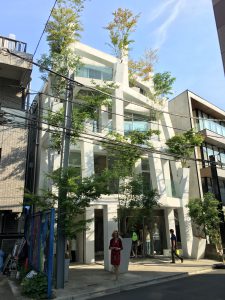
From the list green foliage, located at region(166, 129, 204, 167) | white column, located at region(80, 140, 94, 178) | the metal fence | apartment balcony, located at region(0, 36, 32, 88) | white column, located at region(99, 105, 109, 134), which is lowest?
the metal fence

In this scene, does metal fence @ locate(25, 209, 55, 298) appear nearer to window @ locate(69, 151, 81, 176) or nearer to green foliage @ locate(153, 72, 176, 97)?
window @ locate(69, 151, 81, 176)

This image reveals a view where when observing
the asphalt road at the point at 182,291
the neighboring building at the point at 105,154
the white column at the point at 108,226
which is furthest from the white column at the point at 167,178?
the asphalt road at the point at 182,291

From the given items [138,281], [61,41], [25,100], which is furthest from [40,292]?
[61,41]

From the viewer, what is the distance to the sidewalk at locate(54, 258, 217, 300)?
31.1ft

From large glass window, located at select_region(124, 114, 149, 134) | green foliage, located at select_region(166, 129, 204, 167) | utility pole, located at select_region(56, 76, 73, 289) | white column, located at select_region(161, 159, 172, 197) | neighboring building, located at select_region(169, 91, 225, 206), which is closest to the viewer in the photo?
utility pole, located at select_region(56, 76, 73, 289)

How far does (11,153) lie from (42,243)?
7.20m

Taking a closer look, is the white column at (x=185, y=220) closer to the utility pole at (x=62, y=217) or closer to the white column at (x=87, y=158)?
the white column at (x=87, y=158)

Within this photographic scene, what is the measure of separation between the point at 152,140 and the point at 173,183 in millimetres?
3405

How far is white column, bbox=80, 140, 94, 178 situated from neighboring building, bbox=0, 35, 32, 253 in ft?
11.5

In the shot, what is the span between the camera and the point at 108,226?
1548cm

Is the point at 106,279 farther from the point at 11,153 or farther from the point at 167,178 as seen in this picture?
the point at 167,178

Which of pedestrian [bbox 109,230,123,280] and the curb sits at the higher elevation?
pedestrian [bbox 109,230,123,280]

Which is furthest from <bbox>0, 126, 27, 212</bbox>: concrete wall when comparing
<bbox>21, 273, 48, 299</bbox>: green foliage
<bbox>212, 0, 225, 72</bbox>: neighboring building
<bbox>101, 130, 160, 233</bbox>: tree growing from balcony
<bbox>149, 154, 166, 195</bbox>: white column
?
<bbox>212, 0, 225, 72</bbox>: neighboring building

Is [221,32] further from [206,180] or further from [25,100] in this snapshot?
[206,180]
